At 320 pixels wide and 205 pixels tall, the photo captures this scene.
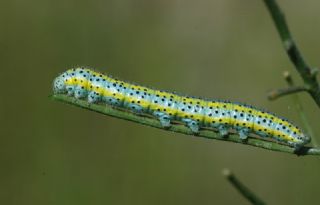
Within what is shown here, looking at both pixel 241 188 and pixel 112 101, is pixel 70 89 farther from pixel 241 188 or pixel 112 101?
pixel 241 188

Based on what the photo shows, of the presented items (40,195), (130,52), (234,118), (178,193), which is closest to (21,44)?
(130,52)

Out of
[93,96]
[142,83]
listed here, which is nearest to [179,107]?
[93,96]

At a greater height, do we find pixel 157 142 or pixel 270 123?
pixel 157 142

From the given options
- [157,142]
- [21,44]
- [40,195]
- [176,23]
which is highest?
[176,23]

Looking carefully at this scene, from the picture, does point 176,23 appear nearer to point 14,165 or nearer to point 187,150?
point 187,150

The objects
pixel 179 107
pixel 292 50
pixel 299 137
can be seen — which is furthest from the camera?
pixel 179 107

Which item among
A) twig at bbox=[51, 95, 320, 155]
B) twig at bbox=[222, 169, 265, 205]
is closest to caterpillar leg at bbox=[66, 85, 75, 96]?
twig at bbox=[51, 95, 320, 155]
